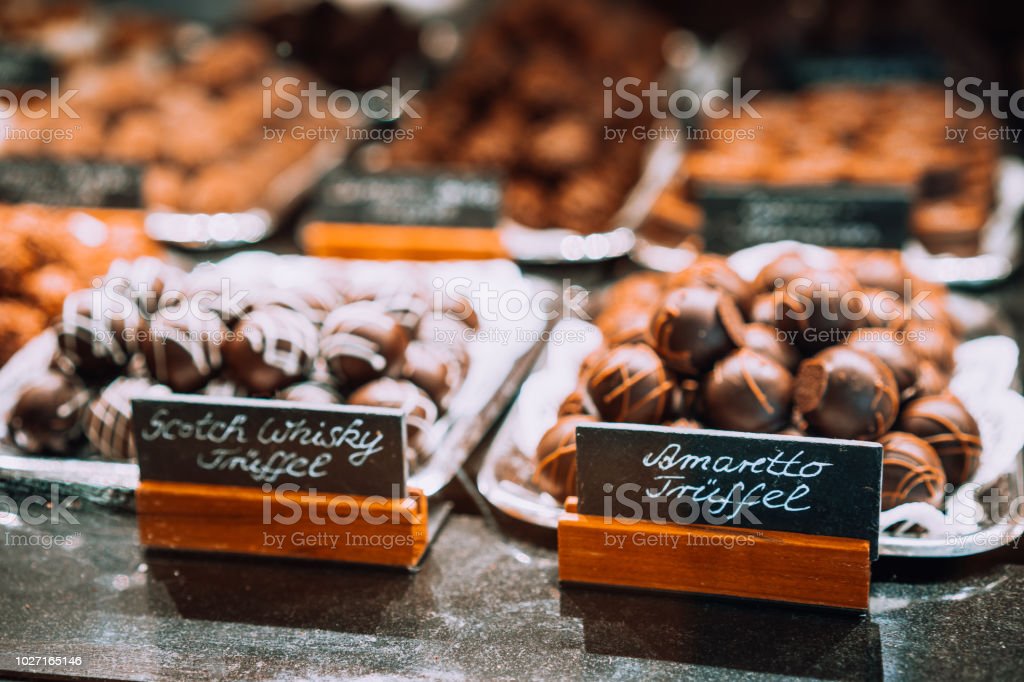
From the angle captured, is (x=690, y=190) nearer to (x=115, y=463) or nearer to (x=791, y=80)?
(x=791, y=80)

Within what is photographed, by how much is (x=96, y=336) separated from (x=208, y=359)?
0.72 ft

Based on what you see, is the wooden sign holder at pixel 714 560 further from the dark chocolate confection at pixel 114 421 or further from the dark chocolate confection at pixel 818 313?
the dark chocolate confection at pixel 114 421

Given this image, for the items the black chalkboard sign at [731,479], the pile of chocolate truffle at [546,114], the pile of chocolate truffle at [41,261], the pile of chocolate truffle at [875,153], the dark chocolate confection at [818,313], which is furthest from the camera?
the pile of chocolate truffle at [546,114]

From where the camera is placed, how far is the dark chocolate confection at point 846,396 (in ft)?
4.36

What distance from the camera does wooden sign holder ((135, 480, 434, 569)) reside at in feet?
4.57

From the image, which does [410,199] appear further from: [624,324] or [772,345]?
[772,345]

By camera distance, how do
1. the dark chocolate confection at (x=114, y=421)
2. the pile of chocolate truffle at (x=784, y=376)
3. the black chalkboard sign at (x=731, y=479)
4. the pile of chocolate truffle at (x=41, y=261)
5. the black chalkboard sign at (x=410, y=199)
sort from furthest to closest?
1. the black chalkboard sign at (x=410, y=199)
2. the pile of chocolate truffle at (x=41, y=261)
3. the dark chocolate confection at (x=114, y=421)
4. the pile of chocolate truffle at (x=784, y=376)
5. the black chalkboard sign at (x=731, y=479)

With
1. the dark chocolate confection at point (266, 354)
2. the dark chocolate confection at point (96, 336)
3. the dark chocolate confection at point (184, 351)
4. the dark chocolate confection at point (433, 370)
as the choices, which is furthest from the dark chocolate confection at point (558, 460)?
the dark chocolate confection at point (96, 336)

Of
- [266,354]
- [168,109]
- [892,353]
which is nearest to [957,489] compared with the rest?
[892,353]

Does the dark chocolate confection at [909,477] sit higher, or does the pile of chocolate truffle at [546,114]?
A: the pile of chocolate truffle at [546,114]

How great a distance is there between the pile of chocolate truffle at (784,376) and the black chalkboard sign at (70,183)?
1.38m

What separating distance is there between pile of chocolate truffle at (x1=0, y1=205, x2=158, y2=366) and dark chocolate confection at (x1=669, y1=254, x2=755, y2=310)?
123 centimetres

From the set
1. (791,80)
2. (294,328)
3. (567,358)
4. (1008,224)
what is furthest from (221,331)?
(791,80)

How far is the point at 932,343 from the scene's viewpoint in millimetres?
1627
